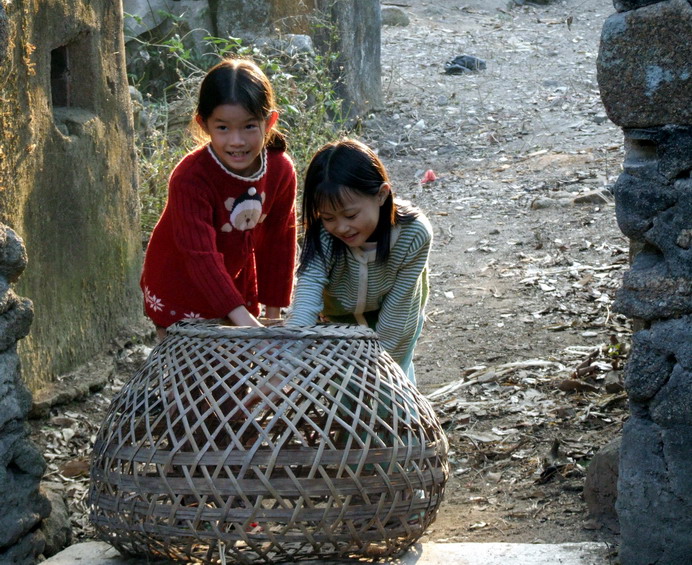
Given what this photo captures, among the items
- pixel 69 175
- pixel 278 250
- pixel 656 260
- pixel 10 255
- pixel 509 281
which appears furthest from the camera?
pixel 509 281

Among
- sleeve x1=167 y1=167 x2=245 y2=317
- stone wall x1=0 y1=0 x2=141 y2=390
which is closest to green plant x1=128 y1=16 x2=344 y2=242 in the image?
stone wall x1=0 y1=0 x2=141 y2=390

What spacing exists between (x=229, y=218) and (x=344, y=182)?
57cm

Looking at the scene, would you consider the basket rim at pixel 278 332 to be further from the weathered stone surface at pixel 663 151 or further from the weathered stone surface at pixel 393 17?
the weathered stone surface at pixel 393 17

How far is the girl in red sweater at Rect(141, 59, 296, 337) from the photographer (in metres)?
3.17

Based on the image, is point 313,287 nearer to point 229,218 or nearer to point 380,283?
point 380,283

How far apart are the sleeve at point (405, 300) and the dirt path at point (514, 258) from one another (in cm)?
59

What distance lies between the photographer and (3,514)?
257 centimetres

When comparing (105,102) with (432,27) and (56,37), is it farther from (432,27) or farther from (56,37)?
(432,27)

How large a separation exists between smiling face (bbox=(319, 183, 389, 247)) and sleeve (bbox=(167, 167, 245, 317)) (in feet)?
1.26

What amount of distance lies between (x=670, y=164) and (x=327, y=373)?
986mm

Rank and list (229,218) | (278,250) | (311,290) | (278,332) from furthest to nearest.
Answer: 1. (278,250)
2. (229,218)
3. (311,290)
4. (278,332)

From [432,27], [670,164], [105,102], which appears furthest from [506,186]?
[432,27]

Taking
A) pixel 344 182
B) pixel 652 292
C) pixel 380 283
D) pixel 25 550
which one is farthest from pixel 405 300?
pixel 25 550

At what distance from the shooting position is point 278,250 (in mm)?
3600
